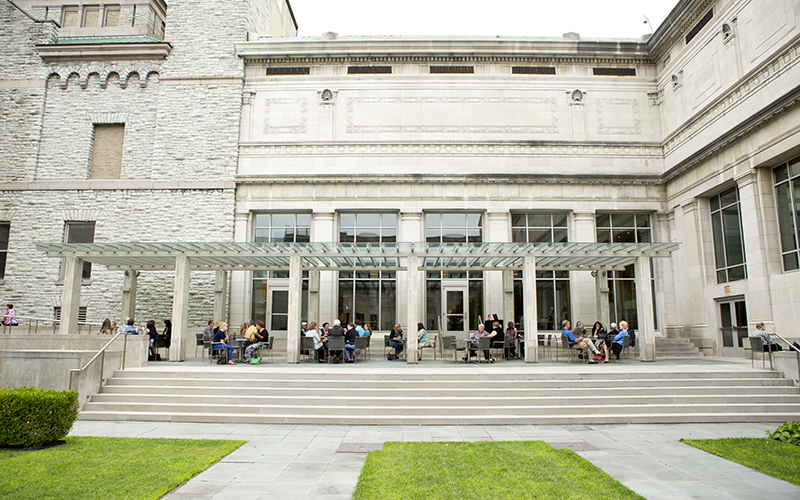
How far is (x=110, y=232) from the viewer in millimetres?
22219

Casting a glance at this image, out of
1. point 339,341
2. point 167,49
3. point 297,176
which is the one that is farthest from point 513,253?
point 167,49

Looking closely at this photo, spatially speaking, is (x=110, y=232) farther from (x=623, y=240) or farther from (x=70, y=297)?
(x=623, y=240)

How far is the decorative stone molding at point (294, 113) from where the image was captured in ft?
76.6

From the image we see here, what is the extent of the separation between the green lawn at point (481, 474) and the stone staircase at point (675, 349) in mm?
13369

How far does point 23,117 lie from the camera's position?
23.7 meters

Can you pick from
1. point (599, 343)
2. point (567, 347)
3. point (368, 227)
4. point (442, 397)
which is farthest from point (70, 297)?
point (599, 343)

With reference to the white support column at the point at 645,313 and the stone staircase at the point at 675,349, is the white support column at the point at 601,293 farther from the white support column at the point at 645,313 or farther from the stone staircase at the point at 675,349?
the white support column at the point at 645,313

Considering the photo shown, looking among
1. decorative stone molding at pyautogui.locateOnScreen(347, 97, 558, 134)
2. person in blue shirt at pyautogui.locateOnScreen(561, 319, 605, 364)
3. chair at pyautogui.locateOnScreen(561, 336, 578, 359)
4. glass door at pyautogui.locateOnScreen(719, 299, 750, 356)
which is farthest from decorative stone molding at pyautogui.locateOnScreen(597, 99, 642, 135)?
person in blue shirt at pyautogui.locateOnScreen(561, 319, 605, 364)

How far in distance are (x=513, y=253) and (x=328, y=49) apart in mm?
13679

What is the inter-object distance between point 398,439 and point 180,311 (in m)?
10.4

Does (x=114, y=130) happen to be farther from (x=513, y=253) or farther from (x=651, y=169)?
(x=651, y=169)

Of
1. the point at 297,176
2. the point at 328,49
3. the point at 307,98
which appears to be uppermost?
the point at 328,49

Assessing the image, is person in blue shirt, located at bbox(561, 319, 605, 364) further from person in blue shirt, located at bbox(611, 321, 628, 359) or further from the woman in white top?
the woman in white top

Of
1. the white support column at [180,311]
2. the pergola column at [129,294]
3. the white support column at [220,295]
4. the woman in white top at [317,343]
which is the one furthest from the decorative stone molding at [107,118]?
the woman in white top at [317,343]
